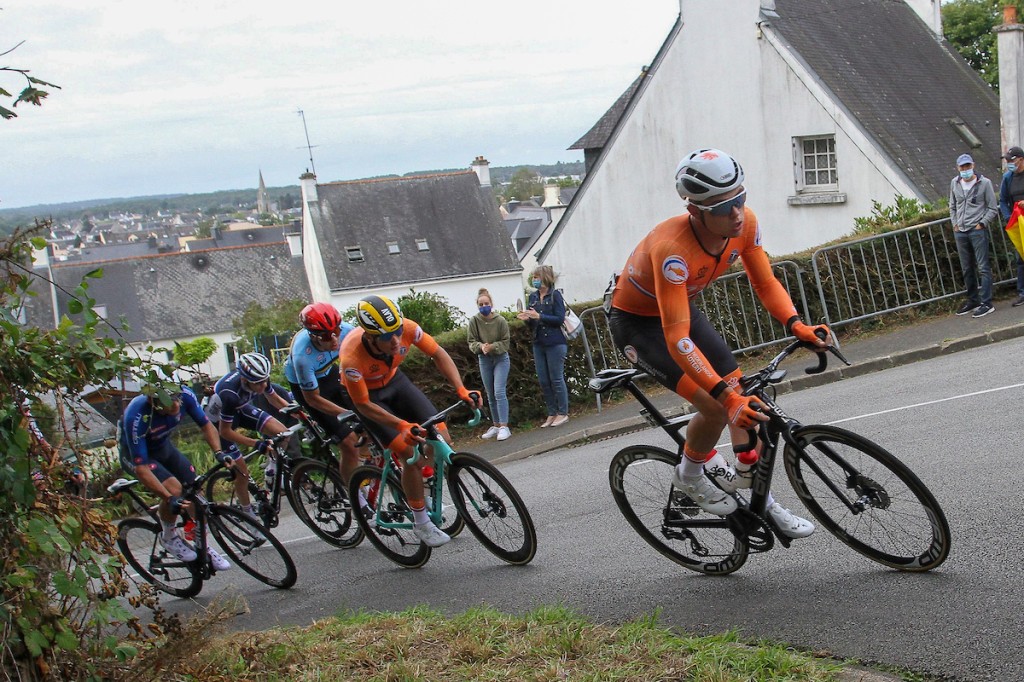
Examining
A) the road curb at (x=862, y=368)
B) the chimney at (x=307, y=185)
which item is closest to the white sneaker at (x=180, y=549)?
the road curb at (x=862, y=368)

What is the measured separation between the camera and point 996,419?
27.8 feet

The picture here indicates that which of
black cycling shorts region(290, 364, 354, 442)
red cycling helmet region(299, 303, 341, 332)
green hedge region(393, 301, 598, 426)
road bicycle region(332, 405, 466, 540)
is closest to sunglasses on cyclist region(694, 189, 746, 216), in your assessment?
road bicycle region(332, 405, 466, 540)

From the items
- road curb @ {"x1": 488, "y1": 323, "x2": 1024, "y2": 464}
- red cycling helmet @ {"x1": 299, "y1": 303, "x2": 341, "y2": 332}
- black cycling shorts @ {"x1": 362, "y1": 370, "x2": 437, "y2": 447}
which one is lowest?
road curb @ {"x1": 488, "y1": 323, "x2": 1024, "y2": 464}

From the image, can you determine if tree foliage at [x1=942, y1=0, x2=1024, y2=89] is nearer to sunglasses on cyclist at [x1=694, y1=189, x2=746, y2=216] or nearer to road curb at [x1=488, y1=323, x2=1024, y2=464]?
road curb at [x1=488, y1=323, x2=1024, y2=464]

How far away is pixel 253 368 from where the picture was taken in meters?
9.12

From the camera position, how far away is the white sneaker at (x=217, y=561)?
337 inches

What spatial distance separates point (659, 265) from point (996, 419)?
436cm

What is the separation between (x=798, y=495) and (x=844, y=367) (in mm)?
7708

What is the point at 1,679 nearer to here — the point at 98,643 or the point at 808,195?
the point at 98,643

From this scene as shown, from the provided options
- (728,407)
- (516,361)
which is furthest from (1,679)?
(516,361)

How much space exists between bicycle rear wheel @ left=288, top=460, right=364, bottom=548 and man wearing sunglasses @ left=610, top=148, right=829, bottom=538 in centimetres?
384

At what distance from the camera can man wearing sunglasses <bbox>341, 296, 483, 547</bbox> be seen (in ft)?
24.1

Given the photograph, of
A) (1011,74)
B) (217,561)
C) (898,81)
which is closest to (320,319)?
(217,561)

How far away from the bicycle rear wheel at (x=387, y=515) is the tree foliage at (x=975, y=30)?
4143 cm
